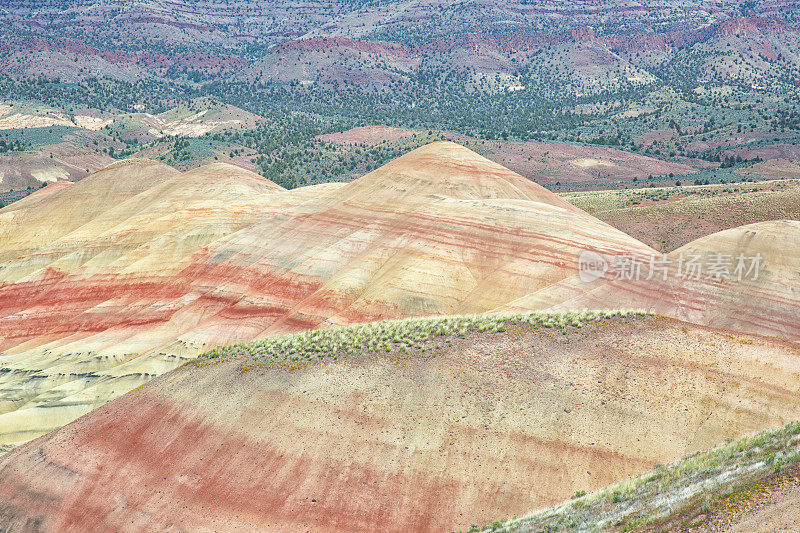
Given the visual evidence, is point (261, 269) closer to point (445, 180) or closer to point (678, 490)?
point (445, 180)

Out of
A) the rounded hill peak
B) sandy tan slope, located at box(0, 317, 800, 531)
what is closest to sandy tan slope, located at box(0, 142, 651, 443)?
the rounded hill peak

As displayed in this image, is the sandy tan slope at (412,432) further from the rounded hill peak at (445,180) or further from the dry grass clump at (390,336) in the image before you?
the rounded hill peak at (445,180)

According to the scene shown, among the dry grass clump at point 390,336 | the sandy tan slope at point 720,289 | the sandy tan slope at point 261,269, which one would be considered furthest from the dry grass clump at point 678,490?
the sandy tan slope at point 261,269

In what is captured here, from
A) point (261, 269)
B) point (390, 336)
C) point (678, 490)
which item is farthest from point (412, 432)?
point (261, 269)

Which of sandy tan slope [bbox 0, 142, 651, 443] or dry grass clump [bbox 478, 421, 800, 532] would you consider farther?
sandy tan slope [bbox 0, 142, 651, 443]

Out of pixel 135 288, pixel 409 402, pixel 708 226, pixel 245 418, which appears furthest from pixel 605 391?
pixel 708 226

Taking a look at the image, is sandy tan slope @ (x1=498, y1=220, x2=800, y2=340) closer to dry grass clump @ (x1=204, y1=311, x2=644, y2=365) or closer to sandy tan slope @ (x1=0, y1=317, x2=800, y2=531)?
dry grass clump @ (x1=204, y1=311, x2=644, y2=365)
